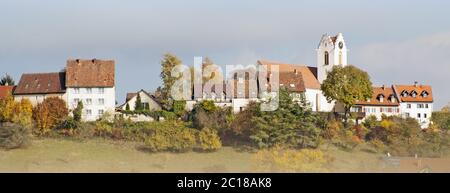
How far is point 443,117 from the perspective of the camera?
307 feet

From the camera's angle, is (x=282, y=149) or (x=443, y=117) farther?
(x=443, y=117)

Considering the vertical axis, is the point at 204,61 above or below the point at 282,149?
above

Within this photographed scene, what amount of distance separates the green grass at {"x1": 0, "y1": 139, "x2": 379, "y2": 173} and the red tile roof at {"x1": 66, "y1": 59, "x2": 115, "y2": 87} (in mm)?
11512

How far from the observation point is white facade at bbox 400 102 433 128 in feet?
316

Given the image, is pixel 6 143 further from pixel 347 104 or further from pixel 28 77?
pixel 347 104

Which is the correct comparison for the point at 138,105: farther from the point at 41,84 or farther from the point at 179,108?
the point at 41,84

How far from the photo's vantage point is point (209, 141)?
236 ft

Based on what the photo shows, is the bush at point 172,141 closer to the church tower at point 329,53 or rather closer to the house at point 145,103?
the house at point 145,103

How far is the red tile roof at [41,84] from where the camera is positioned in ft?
279

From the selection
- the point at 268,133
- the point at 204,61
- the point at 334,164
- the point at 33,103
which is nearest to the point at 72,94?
the point at 33,103

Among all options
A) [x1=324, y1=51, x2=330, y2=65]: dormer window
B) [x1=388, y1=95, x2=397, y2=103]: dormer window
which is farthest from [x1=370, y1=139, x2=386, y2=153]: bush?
[x1=324, y1=51, x2=330, y2=65]: dormer window
